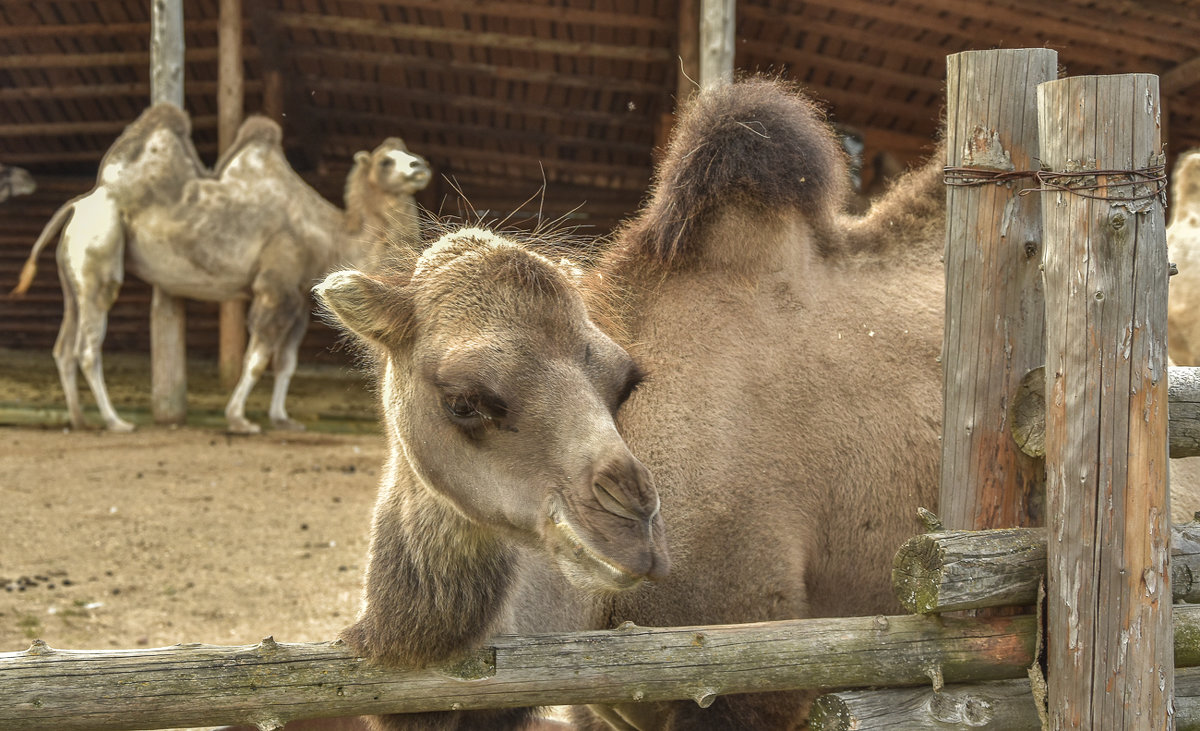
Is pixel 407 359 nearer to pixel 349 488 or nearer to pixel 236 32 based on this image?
pixel 349 488

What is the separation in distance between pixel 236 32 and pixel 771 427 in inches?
294

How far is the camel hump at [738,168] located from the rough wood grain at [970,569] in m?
1.30

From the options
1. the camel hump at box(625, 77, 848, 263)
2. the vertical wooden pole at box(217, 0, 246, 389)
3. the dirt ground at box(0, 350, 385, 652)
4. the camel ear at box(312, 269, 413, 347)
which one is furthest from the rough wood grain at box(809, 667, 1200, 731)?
the vertical wooden pole at box(217, 0, 246, 389)

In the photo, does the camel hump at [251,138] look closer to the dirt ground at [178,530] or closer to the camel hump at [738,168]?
the dirt ground at [178,530]

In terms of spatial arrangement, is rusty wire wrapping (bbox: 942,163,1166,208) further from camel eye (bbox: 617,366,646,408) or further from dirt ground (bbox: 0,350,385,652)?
dirt ground (bbox: 0,350,385,652)

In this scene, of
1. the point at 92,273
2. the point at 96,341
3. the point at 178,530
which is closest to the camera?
the point at 178,530

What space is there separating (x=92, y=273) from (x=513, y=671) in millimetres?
6849

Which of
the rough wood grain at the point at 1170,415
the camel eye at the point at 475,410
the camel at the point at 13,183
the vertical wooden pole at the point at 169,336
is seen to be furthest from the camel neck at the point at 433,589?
the camel at the point at 13,183

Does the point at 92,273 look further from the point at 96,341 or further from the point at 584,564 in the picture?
the point at 584,564

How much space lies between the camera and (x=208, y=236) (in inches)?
336

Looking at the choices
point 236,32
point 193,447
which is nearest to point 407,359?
point 193,447

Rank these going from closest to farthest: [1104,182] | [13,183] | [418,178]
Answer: [1104,182] → [418,178] → [13,183]

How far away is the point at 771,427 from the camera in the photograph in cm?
341

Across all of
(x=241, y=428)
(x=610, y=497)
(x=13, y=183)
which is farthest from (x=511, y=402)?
(x=13, y=183)
